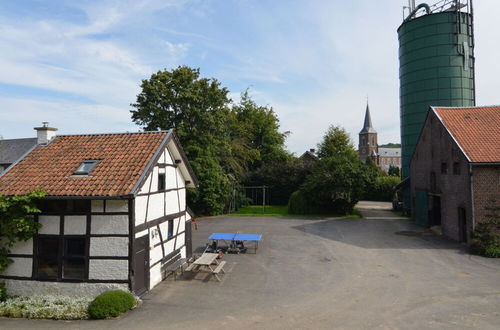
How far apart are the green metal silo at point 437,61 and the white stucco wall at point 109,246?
2710 cm

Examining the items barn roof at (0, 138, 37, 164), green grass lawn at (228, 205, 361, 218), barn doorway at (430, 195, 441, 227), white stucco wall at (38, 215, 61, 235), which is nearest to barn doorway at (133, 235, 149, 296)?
white stucco wall at (38, 215, 61, 235)

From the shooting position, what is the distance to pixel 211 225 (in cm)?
2716

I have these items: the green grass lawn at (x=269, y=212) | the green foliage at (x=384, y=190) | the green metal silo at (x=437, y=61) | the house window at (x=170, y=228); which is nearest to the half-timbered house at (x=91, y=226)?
the house window at (x=170, y=228)

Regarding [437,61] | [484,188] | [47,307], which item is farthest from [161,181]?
[437,61]

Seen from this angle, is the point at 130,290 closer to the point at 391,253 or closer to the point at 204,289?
the point at 204,289

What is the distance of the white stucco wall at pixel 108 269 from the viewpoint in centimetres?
1127

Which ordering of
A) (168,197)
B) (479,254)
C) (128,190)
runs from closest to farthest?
1. (128,190)
2. (168,197)
3. (479,254)

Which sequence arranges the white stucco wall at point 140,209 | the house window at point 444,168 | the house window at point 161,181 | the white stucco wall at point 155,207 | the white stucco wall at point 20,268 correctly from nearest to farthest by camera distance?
the white stucco wall at point 140,209
the white stucco wall at point 20,268
the white stucco wall at point 155,207
the house window at point 161,181
the house window at point 444,168

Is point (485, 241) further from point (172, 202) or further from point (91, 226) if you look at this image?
point (91, 226)

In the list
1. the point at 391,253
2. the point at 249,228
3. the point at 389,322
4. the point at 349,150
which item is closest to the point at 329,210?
the point at 249,228

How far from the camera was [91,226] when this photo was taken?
11461mm

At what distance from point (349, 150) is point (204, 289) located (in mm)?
41670

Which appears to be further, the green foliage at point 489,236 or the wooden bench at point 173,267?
the green foliage at point 489,236

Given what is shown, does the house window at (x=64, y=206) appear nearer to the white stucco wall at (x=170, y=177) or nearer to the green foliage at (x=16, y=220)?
the green foliage at (x=16, y=220)
